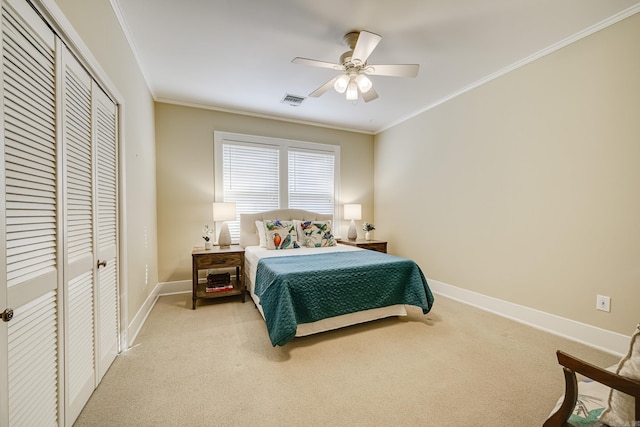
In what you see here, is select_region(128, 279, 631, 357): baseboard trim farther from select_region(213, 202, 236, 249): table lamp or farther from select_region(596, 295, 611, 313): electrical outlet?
select_region(213, 202, 236, 249): table lamp

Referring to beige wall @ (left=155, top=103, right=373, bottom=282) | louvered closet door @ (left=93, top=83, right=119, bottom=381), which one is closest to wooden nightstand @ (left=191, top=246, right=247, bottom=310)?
beige wall @ (left=155, top=103, right=373, bottom=282)

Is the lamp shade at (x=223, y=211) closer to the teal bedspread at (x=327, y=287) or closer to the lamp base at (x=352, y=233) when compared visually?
the teal bedspread at (x=327, y=287)

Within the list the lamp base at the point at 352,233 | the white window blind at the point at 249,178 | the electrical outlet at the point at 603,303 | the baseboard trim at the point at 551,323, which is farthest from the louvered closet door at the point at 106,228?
the electrical outlet at the point at 603,303

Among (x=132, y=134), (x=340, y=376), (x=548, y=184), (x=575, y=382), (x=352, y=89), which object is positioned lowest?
(x=340, y=376)

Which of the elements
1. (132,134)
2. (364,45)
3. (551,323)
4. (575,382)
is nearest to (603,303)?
(551,323)

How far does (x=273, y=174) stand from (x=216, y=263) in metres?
1.79

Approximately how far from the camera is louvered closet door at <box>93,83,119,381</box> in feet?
5.94

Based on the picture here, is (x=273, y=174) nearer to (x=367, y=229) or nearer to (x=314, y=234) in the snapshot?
(x=314, y=234)

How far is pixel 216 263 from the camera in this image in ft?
11.1

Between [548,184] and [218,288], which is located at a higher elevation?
[548,184]

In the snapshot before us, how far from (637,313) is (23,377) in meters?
3.82

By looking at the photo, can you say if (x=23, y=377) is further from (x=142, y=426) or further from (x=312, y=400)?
(x=312, y=400)

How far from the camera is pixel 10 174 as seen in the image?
1.03 m

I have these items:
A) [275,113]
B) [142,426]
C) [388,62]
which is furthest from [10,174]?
[275,113]
